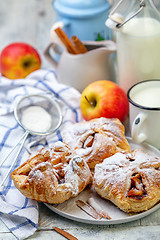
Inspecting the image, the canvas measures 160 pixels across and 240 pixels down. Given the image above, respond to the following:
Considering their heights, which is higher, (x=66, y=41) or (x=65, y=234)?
(x=66, y=41)

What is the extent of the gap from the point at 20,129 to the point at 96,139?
0.29 meters

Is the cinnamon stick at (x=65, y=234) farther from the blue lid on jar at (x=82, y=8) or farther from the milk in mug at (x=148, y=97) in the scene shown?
the blue lid on jar at (x=82, y=8)

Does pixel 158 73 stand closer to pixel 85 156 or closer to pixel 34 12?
pixel 85 156

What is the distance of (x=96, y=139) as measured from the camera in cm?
101

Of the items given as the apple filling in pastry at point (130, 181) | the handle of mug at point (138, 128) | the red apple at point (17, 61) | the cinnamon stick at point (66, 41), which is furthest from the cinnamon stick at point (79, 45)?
the apple filling in pastry at point (130, 181)

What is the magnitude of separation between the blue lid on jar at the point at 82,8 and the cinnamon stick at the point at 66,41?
161 millimetres

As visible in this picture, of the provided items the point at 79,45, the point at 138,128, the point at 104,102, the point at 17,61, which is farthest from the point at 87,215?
the point at 17,61

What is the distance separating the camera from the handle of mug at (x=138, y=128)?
40.5 inches

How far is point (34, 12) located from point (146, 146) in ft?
4.44

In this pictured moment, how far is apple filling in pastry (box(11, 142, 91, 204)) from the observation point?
858 millimetres

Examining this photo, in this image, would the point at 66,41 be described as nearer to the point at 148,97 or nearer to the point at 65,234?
the point at 148,97

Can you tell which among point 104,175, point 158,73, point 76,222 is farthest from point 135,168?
point 158,73

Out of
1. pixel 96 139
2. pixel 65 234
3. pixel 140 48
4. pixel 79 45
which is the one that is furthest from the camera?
pixel 79 45

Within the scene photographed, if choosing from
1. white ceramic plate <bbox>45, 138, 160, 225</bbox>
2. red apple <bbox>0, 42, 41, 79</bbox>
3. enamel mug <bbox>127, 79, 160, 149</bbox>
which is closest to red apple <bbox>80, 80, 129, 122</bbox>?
enamel mug <bbox>127, 79, 160, 149</bbox>
